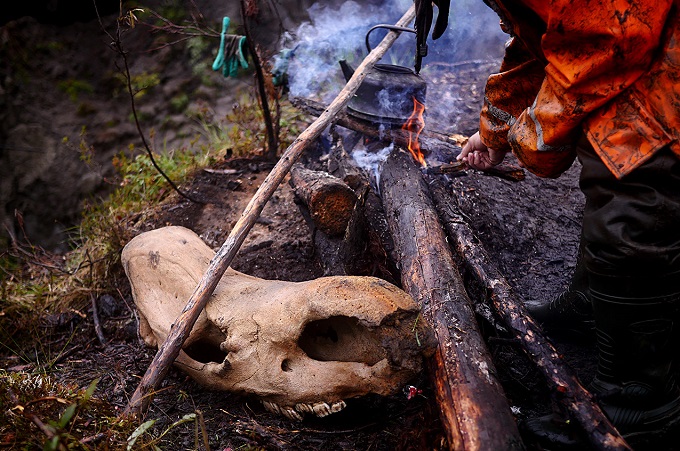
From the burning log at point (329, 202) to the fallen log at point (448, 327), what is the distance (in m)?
0.30

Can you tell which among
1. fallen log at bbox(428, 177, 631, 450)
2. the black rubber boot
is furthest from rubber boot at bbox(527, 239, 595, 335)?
the black rubber boot

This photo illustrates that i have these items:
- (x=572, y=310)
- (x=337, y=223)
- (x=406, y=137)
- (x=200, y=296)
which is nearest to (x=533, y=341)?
(x=572, y=310)

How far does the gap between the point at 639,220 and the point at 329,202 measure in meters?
1.83

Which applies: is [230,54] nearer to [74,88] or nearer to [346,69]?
[346,69]

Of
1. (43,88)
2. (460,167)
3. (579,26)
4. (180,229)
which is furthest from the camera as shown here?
(43,88)

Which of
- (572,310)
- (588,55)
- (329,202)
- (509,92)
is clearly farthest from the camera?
(329,202)

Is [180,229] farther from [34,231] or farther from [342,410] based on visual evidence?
[34,231]

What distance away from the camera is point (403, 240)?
2.92 metres

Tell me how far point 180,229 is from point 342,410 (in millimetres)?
1631

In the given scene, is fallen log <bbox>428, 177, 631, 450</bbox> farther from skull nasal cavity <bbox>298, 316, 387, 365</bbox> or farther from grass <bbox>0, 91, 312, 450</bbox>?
grass <bbox>0, 91, 312, 450</bbox>

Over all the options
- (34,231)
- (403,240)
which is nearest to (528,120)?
(403,240)

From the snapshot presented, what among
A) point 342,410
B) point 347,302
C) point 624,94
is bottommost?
point 342,410

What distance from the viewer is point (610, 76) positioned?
69.9 inches

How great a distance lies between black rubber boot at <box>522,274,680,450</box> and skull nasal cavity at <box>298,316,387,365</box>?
2.37 feet
